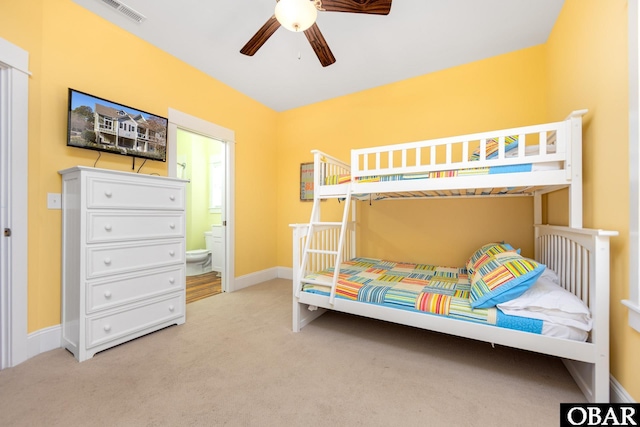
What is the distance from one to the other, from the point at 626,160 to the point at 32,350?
393cm

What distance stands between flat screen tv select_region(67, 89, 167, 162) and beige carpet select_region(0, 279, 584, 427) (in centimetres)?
167

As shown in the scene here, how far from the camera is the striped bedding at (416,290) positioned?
62.6 inches

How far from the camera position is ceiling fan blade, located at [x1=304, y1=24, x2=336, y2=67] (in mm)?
1886

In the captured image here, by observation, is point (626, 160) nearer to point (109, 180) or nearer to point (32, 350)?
point (109, 180)

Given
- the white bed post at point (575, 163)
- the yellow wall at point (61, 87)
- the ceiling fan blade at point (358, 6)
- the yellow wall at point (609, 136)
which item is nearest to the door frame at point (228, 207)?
the yellow wall at point (61, 87)

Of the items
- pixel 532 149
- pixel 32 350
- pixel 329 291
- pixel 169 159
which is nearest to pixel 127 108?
pixel 169 159

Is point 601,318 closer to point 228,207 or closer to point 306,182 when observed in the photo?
point 306,182

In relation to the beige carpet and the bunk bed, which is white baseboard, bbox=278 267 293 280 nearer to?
the bunk bed

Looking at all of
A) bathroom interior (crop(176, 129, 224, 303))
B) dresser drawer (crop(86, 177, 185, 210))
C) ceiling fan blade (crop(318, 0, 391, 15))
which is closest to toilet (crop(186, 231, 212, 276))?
bathroom interior (crop(176, 129, 224, 303))

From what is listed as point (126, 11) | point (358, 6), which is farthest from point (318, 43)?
point (126, 11)

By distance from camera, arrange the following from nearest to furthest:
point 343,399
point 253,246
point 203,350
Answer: point 343,399
point 203,350
point 253,246

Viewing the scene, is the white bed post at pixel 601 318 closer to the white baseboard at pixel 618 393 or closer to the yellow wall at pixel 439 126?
the white baseboard at pixel 618 393

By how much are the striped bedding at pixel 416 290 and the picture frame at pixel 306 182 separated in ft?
5.00

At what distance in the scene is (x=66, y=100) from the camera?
2.06 metres
